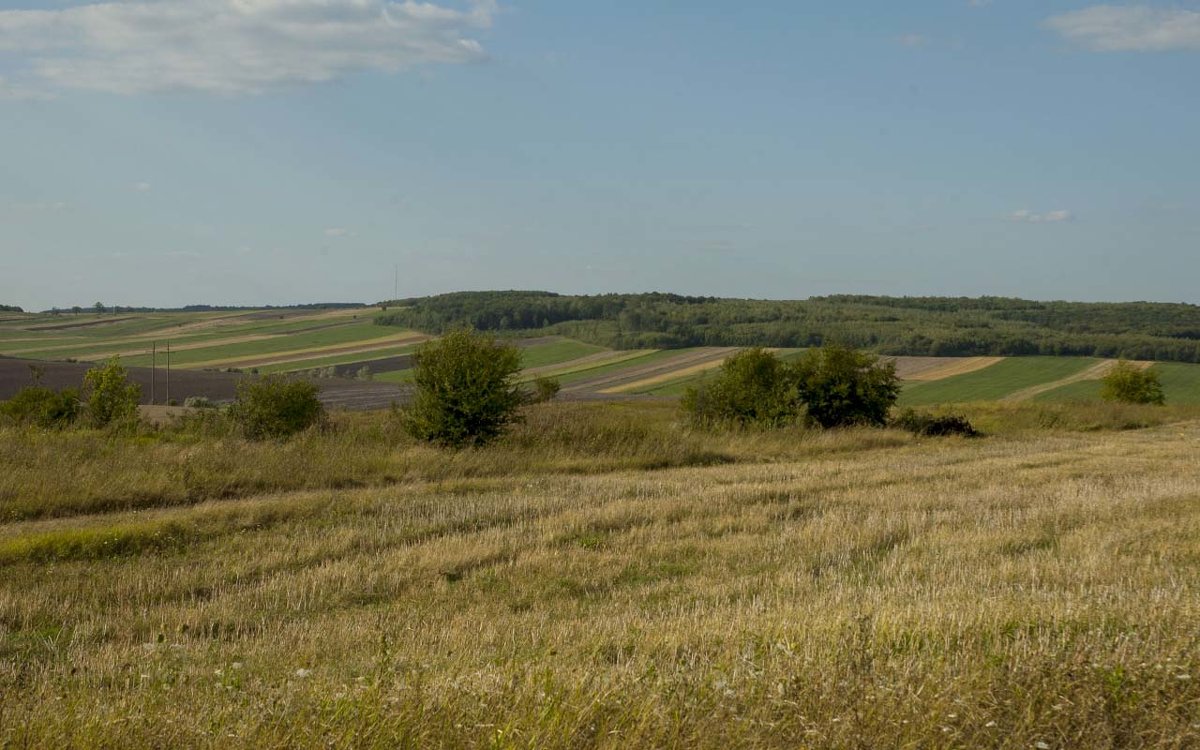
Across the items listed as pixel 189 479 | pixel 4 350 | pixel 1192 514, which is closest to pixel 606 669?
pixel 1192 514

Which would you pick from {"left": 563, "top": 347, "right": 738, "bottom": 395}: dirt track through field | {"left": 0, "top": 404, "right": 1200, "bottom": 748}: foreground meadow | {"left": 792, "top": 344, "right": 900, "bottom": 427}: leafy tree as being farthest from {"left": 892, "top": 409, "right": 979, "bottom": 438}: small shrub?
{"left": 563, "top": 347, "right": 738, "bottom": 395}: dirt track through field

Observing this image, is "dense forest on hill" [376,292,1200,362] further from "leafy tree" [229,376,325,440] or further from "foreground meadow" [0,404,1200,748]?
"foreground meadow" [0,404,1200,748]

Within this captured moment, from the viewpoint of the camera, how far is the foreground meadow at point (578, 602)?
4.91 metres

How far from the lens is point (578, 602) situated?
29.9 ft

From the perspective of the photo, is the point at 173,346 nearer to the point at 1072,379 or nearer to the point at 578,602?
the point at 1072,379

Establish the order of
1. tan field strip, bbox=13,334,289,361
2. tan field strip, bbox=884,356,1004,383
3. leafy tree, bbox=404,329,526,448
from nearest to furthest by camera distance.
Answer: leafy tree, bbox=404,329,526,448 < tan field strip, bbox=884,356,1004,383 < tan field strip, bbox=13,334,289,361

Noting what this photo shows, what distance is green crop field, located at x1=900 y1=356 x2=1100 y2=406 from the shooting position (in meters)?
79.3

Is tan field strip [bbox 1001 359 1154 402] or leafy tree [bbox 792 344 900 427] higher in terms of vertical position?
leafy tree [bbox 792 344 900 427]

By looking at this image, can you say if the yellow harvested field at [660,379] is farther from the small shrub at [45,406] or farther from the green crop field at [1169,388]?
the small shrub at [45,406]

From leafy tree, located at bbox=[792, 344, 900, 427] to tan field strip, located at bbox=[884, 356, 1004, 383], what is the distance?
54692mm

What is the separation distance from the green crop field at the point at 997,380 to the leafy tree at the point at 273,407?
177 feet

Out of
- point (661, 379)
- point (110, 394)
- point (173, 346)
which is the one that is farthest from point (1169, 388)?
point (173, 346)

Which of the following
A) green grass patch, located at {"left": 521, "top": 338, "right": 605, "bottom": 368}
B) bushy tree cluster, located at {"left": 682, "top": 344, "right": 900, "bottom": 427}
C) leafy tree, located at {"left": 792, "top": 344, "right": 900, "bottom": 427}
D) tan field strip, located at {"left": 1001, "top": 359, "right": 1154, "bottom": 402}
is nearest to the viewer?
bushy tree cluster, located at {"left": 682, "top": 344, "right": 900, "bottom": 427}

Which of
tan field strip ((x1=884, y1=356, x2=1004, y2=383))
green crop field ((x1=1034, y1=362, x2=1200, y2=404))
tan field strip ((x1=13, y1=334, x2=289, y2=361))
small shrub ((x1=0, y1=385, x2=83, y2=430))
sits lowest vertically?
green crop field ((x1=1034, y1=362, x2=1200, y2=404))
